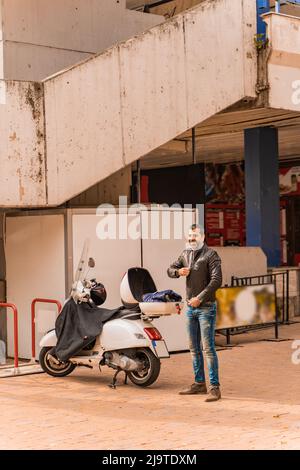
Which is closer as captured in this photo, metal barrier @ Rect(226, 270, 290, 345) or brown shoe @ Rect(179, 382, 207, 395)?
brown shoe @ Rect(179, 382, 207, 395)

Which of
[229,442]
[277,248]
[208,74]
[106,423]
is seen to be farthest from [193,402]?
[277,248]

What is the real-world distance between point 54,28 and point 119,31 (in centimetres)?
146

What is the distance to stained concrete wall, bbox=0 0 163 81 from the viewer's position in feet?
46.0

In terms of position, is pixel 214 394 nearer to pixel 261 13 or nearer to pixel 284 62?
pixel 284 62

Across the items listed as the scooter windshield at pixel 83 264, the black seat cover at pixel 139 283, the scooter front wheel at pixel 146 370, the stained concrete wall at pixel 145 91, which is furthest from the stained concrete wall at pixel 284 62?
the scooter front wheel at pixel 146 370

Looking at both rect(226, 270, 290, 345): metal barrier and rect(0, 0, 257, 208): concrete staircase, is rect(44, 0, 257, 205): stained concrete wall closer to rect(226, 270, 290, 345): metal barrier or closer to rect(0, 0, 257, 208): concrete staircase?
rect(0, 0, 257, 208): concrete staircase

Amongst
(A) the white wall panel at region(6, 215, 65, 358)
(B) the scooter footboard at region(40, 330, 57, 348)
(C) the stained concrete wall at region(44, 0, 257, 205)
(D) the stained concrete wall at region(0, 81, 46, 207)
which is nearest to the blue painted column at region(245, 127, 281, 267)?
(C) the stained concrete wall at region(44, 0, 257, 205)

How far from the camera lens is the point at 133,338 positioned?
405 inches

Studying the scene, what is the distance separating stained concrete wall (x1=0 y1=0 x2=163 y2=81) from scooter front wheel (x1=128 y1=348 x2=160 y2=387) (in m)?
5.76

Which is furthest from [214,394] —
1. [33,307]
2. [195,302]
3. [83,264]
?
[33,307]

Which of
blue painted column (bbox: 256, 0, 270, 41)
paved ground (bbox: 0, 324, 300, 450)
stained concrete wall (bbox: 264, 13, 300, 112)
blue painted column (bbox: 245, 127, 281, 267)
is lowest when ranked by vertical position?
paved ground (bbox: 0, 324, 300, 450)

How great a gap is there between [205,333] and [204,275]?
645 millimetres

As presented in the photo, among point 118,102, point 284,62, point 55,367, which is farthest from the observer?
point 284,62

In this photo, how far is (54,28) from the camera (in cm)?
1462
